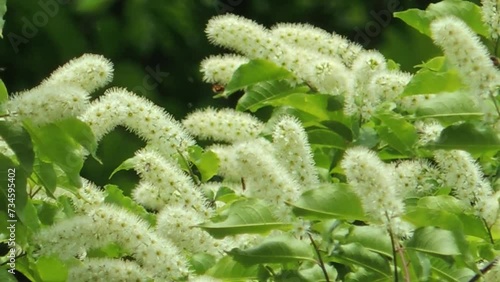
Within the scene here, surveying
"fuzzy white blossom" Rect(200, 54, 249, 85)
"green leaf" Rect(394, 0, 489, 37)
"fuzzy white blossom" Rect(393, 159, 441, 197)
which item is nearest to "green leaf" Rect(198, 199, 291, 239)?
"fuzzy white blossom" Rect(393, 159, 441, 197)

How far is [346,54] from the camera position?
2.64m

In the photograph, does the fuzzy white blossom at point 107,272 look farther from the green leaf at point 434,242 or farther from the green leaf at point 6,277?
the green leaf at point 434,242

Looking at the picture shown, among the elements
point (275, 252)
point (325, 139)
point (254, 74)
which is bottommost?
point (275, 252)

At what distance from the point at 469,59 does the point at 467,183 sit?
236 mm

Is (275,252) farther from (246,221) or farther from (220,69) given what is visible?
(220,69)

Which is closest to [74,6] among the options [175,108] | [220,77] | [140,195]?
[175,108]

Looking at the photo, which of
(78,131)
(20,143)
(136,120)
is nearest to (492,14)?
(136,120)

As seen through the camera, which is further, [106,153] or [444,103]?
[106,153]

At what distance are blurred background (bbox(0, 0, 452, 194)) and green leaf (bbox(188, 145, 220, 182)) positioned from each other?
1791mm

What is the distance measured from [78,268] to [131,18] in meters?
2.75

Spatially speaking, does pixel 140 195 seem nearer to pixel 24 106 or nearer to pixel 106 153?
pixel 24 106

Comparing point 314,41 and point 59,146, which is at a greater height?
point 314,41

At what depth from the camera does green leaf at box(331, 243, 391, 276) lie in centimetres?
189

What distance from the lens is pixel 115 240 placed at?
1.97 meters
